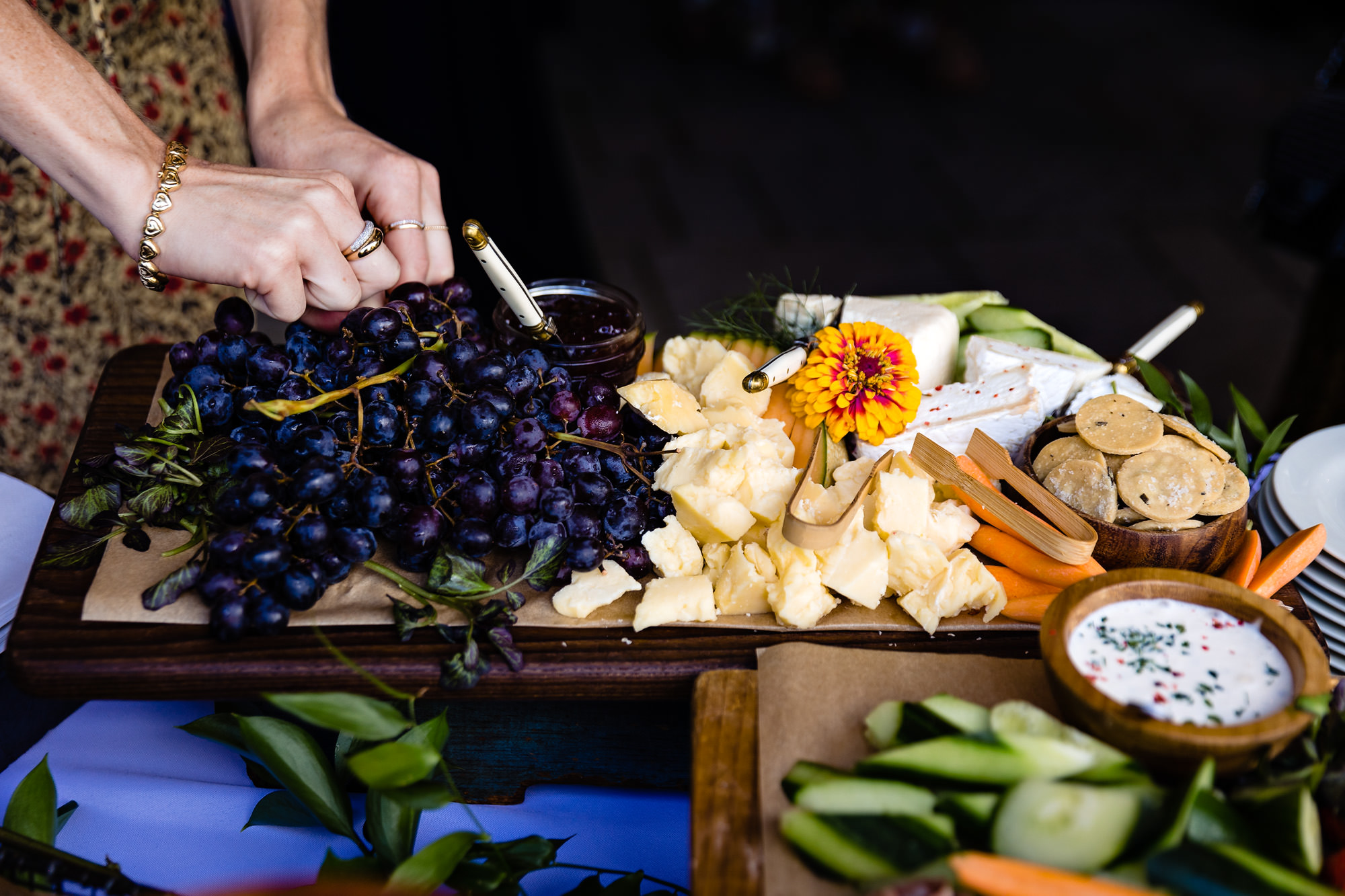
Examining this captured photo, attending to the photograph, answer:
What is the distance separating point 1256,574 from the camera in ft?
3.32

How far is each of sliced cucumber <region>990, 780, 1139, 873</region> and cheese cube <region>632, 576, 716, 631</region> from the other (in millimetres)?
372

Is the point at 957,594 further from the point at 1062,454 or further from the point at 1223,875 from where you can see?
the point at 1223,875

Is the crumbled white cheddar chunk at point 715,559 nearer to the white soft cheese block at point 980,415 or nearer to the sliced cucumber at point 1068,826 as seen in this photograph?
the white soft cheese block at point 980,415

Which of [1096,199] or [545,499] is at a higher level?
[545,499]

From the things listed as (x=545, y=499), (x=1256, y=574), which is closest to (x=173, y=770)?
(x=545, y=499)

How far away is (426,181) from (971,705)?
40.4 inches

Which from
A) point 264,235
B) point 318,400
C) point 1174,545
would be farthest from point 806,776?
point 264,235

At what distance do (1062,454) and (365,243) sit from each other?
3.00 ft

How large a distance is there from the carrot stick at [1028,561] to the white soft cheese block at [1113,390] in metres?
0.28

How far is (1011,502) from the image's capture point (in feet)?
3.36

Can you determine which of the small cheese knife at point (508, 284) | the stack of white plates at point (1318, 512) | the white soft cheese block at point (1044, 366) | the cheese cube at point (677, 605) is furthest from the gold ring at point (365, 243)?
the stack of white plates at point (1318, 512)

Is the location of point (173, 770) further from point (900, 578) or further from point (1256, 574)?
point (1256, 574)

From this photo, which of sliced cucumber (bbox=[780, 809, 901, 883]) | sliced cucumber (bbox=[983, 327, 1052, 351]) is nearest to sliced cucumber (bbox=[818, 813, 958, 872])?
sliced cucumber (bbox=[780, 809, 901, 883])

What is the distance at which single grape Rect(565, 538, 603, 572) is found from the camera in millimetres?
957
